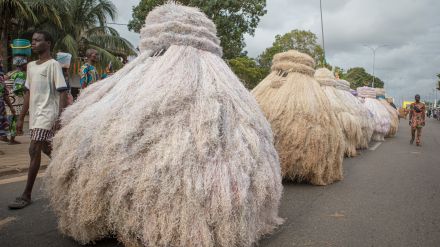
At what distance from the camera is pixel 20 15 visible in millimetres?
15789

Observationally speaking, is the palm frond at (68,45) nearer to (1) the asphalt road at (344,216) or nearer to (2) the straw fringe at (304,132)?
(1) the asphalt road at (344,216)

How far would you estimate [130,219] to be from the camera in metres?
2.66

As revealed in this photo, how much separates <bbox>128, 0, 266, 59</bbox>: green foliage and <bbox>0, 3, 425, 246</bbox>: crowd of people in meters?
14.8

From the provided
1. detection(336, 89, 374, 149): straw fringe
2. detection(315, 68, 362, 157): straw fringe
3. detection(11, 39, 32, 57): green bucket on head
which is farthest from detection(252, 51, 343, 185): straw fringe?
detection(11, 39, 32, 57): green bucket on head

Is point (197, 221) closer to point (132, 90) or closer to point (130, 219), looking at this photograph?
point (130, 219)

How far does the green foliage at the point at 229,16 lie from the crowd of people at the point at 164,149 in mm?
14796

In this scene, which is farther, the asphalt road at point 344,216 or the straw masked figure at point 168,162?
the asphalt road at point 344,216

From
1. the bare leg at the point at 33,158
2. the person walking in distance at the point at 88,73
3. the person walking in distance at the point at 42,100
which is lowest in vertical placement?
the bare leg at the point at 33,158

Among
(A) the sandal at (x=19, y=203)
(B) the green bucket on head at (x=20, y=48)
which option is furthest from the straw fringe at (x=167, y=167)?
(B) the green bucket on head at (x=20, y=48)

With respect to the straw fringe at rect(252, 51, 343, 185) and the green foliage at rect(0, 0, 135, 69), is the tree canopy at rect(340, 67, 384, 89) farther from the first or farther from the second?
the straw fringe at rect(252, 51, 343, 185)

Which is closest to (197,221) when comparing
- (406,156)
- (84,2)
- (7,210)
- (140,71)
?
(140,71)

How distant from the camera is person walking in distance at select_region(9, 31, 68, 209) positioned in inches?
154

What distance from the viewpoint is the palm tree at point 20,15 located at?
15344 mm

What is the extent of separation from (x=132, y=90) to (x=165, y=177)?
88 centimetres
